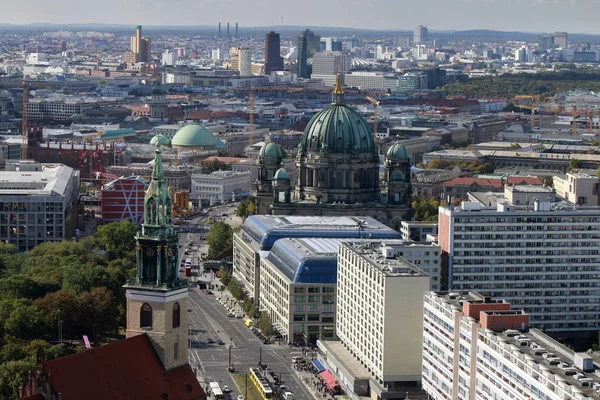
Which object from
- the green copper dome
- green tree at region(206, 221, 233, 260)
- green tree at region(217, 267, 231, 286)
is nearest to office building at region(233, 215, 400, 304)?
green tree at region(217, 267, 231, 286)

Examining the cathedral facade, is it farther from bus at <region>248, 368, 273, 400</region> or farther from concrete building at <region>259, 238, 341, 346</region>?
bus at <region>248, 368, 273, 400</region>

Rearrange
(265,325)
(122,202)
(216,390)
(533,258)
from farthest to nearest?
(122,202) < (533,258) < (265,325) < (216,390)

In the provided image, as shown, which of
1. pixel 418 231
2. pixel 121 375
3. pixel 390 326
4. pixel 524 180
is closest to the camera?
pixel 121 375

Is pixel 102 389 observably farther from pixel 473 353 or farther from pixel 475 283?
pixel 475 283

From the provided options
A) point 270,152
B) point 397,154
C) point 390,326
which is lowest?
point 390,326

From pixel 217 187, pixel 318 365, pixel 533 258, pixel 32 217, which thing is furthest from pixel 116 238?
pixel 217 187

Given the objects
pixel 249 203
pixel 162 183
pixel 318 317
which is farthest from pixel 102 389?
pixel 249 203

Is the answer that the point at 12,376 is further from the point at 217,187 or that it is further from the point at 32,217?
the point at 217,187

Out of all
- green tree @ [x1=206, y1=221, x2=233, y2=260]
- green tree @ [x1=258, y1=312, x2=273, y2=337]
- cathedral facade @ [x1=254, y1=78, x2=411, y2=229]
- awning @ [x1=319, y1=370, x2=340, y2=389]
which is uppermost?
cathedral facade @ [x1=254, y1=78, x2=411, y2=229]
